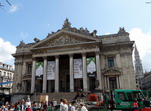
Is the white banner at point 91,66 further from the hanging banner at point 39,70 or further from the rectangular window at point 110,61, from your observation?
the hanging banner at point 39,70

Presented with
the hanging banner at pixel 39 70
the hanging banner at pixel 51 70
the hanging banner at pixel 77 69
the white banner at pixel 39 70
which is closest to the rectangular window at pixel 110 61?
the hanging banner at pixel 77 69

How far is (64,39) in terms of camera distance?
3416 centimetres

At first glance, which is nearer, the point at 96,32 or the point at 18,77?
the point at 96,32

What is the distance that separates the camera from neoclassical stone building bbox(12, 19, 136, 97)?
1209 inches

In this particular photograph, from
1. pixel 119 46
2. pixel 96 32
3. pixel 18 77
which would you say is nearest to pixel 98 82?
pixel 119 46

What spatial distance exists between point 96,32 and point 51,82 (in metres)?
16.2

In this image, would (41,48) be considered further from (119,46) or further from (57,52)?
(119,46)

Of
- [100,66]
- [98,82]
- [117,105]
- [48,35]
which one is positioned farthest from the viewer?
[48,35]

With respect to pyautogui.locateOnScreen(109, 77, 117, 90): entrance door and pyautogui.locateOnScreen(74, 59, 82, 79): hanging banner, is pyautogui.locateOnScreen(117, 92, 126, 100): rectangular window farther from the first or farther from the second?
pyautogui.locateOnScreen(109, 77, 117, 90): entrance door

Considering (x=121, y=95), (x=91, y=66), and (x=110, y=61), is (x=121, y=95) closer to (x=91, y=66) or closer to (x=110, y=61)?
(x=91, y=66)

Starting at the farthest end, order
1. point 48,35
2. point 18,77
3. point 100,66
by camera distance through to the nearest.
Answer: point 18,77 → point 48,35 → point 100,66

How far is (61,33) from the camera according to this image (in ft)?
113

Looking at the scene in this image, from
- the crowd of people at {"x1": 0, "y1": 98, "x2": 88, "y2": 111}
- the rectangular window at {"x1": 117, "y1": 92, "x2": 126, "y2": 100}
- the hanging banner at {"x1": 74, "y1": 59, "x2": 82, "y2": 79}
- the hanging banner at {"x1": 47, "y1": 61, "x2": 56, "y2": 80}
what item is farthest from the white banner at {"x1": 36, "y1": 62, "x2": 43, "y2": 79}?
the rectangular window at {"x1": 117, "y1": 92, "x2": 126, "y2": 100}

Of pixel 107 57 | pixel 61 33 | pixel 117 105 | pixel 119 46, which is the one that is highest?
pixel 61 33
